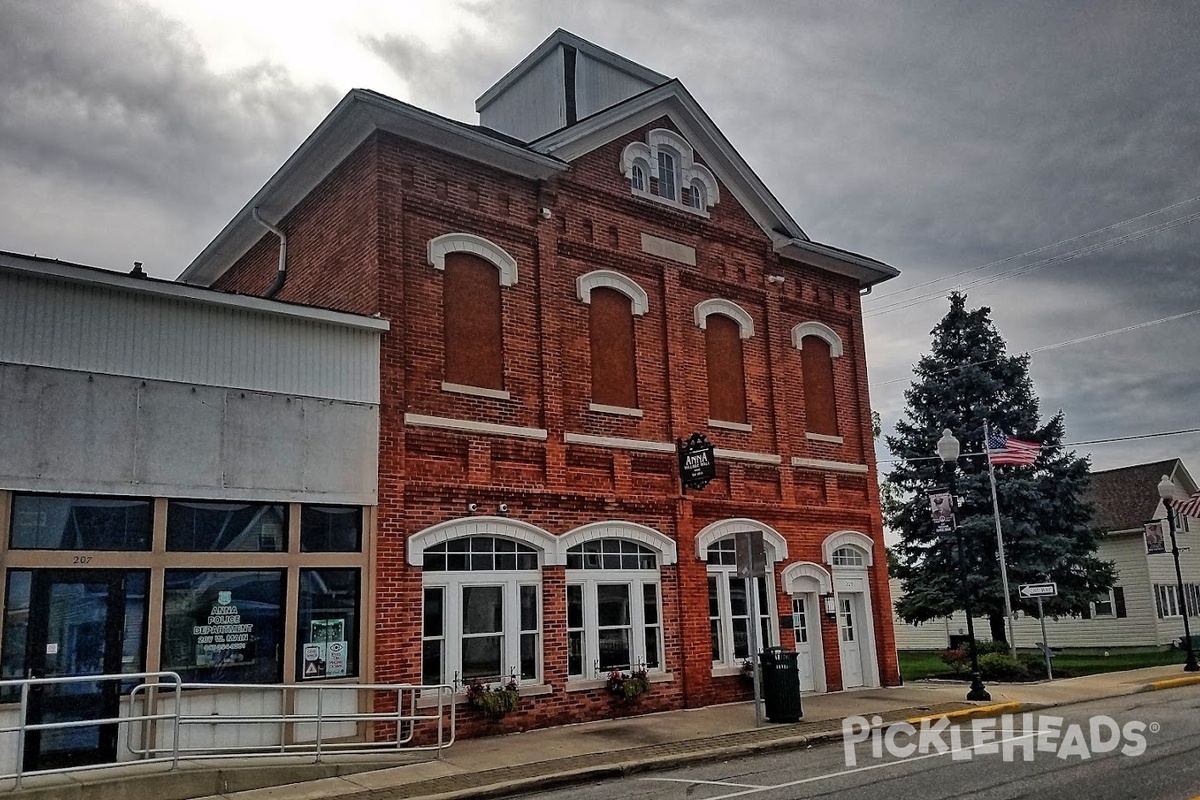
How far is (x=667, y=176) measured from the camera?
19.2 metres

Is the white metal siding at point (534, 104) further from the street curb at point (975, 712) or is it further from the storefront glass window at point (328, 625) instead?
the street curb at point (975, 712)

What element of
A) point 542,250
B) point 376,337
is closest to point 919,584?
point 542,250

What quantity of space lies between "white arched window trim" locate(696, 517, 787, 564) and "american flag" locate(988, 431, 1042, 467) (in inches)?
301

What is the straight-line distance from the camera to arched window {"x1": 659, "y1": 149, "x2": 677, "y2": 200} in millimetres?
19047

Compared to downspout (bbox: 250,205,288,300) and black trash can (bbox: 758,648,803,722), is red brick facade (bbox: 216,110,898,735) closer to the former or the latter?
downspout (bbox: 250,205,288,300)

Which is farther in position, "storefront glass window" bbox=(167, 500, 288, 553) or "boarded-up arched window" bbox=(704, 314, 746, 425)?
"boarded-up arched window" bbox=(704, 314, 746, 425)

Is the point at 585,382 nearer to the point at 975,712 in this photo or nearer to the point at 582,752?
the point at 582,752

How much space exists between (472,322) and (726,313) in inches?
241

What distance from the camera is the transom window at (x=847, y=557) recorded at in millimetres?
20500

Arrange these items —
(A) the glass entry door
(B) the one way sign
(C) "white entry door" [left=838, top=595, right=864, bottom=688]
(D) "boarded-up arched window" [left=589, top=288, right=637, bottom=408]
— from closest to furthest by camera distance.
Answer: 1. (A) the glass entry door
2. (D) "boarded-up arched window" [left=589, top=288, right=637, bottom=408]
3. (C) "white entry door" [left=838, top=595, right=864, bottom=688]
4. (B) the one way sign

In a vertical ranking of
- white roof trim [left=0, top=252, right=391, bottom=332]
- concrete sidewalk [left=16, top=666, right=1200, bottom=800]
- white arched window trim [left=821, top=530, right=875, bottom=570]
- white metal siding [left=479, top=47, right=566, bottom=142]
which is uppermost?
white metal siding [left=479, top=47, right=566, bottom=142]

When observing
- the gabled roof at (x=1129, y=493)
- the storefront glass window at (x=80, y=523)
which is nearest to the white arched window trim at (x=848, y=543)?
the storefront glass window at (x=80, y=523)

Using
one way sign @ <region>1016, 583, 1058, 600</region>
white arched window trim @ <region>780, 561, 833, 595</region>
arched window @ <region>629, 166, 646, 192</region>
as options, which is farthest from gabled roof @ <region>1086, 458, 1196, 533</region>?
arched window @ <region>629, 166, 646, 192</region>

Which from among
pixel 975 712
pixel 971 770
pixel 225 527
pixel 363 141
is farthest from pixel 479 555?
pixel 975 712
